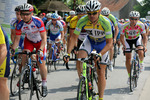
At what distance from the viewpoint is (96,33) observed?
580 centimetres

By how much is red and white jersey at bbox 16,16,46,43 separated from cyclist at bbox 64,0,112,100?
2.95ft

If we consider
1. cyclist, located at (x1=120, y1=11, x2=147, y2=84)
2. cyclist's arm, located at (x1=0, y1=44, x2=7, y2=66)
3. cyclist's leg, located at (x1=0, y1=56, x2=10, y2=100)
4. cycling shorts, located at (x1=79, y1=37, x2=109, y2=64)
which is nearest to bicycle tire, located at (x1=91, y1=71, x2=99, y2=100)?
cycling shorts, located at (x1=79, y1=37, x2=109, y2=64)

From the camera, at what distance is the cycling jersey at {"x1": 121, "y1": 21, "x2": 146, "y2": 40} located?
8.10 m

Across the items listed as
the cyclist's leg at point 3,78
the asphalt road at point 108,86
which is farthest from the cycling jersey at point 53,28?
the cyclist's leg at point 3,78

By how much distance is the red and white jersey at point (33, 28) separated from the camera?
6.21 metres

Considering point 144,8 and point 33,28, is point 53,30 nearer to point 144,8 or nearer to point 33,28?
point 33,28

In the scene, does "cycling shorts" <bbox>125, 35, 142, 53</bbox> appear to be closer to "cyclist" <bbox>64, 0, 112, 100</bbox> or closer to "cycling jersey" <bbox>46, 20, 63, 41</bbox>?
"cyclist" <bbox>64, 0, 112, 100</bbox>

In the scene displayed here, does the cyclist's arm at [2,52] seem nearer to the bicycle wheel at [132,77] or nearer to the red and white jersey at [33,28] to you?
the red and white jersey at [33,28]

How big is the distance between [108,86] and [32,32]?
2994 millimetres

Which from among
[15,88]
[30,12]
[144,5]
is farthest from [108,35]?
[144,5]

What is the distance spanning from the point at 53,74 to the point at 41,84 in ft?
12.2

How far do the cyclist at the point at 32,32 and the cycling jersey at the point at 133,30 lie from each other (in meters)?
2.76

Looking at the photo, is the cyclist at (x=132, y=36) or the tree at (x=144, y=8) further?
→ the tree at (x=144, y=8)

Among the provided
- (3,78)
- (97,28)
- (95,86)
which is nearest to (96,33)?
(97,28)
